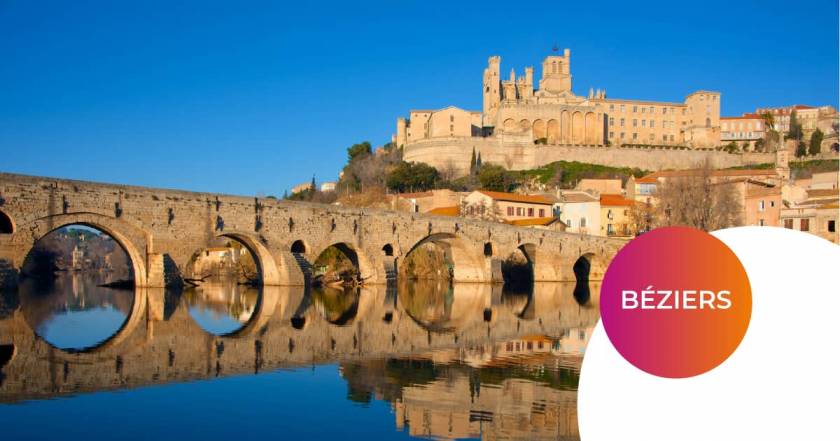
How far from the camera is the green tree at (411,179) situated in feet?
243

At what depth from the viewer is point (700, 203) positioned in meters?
44.4

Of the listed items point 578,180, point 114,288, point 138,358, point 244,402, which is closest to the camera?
point 244,402

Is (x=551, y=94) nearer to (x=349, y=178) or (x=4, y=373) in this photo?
(x=349, y=178)

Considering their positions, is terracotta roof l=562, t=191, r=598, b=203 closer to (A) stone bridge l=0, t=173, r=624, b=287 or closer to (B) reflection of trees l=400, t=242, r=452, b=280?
(A) stone bridge l=0, t=173, r=624, b=287

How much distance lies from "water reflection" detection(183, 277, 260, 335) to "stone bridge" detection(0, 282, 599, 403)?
36 cm

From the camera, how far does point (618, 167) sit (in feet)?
286

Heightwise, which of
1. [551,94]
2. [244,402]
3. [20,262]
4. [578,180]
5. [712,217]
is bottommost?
[244,402]

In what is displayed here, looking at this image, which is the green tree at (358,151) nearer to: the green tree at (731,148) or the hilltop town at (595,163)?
the hilltop town at (595,163)

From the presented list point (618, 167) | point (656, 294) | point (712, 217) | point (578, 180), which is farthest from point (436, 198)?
point (656, 294)

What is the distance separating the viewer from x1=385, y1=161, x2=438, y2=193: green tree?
74125 millimetres

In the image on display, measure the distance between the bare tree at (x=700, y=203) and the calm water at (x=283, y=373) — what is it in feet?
79.9

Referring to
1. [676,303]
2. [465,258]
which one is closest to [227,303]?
[465,258]

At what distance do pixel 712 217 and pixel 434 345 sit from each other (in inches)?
1320

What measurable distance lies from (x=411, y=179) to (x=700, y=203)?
34.9 meters
